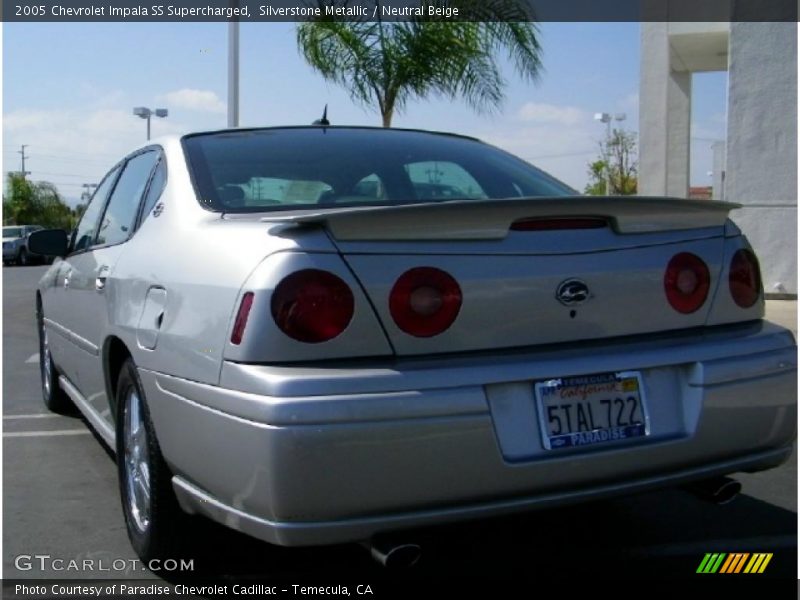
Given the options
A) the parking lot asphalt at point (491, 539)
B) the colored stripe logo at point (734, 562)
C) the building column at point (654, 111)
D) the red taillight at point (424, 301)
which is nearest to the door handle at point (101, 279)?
the parking lot asphalt at point (491, 539)

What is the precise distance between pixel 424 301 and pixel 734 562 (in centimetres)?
157

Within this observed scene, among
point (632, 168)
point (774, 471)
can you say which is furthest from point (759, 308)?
point (632, 168)

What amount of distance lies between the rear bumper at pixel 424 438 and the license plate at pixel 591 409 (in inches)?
1.1

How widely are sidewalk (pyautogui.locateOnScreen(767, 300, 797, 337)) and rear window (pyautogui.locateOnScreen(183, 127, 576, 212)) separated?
23.3 ft

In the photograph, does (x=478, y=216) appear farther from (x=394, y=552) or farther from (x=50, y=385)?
(x=50, y=385)

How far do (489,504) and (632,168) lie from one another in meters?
31.0

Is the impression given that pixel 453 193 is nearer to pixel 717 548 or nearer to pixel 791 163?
pixel 717 548

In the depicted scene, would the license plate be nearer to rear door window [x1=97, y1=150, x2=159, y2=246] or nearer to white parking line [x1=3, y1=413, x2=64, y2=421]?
rear door window [x1=97, y1=150, x2=159, y2=246]

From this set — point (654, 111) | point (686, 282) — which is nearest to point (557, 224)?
point (686, 282)

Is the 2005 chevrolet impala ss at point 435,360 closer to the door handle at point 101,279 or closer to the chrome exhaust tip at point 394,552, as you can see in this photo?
the chrome exhaust tip at point 394,552

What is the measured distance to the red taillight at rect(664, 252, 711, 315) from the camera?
3.03 m

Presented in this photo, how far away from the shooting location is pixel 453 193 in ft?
12.5
